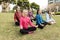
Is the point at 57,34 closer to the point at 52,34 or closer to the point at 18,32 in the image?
the point at 52,34

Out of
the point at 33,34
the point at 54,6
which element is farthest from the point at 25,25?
the point at 54,6

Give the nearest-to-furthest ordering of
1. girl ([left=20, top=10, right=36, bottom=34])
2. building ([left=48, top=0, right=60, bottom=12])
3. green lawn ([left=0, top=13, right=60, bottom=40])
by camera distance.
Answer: girl ([left=20, top=10, right=36, bottom=34]) < green lawn ([left=0, top=13, right=60, bottom=40]) < building ([left=48, top=0, right=60, bottom=12])

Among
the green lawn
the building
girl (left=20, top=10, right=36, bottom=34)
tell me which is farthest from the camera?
the building

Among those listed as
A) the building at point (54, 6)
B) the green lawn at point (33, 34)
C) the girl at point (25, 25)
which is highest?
the girl at point (25, 25)

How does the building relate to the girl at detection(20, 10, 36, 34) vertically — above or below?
below

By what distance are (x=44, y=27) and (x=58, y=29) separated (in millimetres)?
794

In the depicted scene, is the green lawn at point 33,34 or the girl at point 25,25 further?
the green lawn at point 33,34

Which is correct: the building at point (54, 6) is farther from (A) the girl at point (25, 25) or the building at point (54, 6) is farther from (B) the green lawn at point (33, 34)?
(A) the girl at point (25, 25)

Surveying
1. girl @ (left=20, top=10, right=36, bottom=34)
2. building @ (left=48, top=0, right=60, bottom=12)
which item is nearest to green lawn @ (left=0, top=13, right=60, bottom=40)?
girl @ (left=20, top=10, right=36, bottom=34)

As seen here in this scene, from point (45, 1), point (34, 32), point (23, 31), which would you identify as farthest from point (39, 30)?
point (45, 1)

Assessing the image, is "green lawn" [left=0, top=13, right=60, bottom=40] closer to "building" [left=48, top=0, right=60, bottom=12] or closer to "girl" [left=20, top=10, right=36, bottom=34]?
"girl" [left=20, top=10, right=36, bottom=34]

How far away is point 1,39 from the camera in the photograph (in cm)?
1360

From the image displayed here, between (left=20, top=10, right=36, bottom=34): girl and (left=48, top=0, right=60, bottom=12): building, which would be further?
(left=48, top=0, right=60, bottom=12): building

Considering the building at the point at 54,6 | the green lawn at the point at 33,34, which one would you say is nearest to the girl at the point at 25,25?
the green lawn at the point at 33,34
